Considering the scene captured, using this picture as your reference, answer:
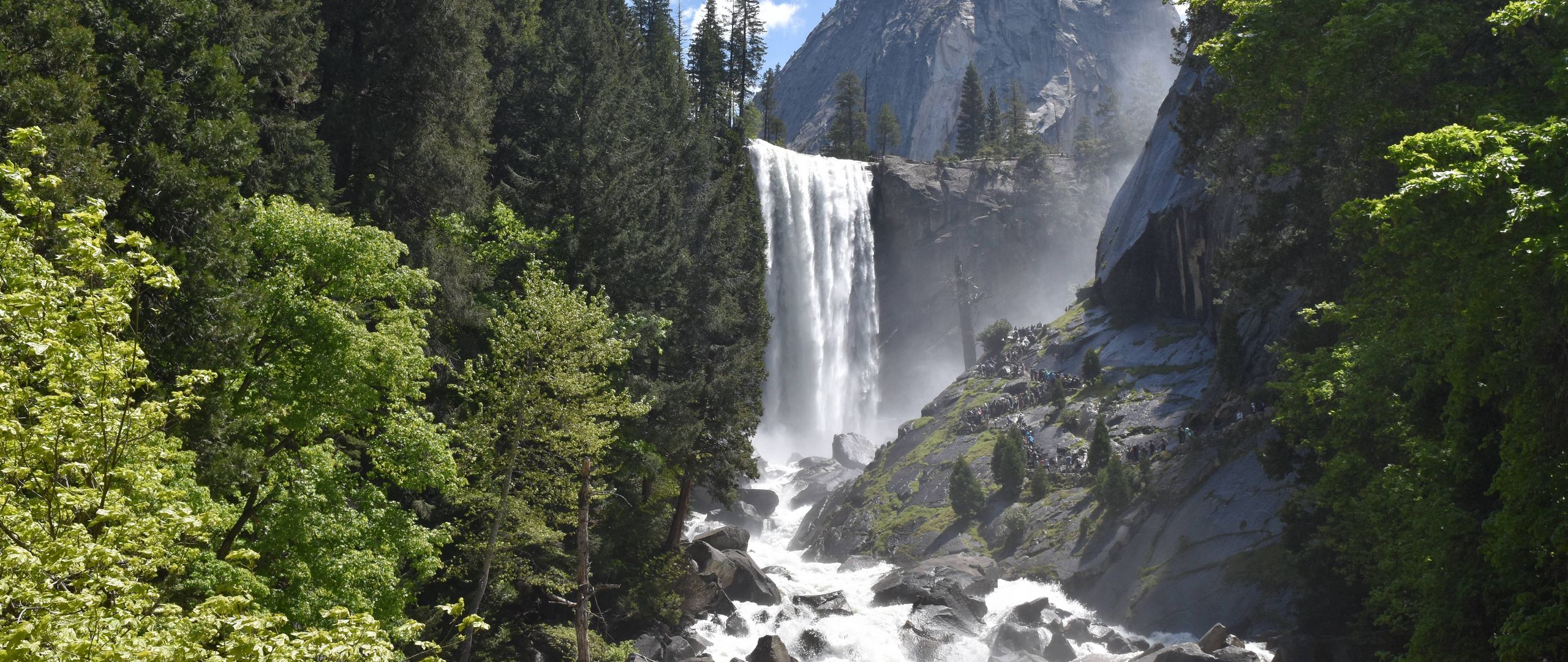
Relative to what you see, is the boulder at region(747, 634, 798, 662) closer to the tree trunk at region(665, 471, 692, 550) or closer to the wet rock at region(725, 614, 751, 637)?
the wet rock at region(725, 614, 751, 637)

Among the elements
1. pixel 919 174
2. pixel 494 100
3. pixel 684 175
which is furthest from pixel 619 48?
pixel 919 174

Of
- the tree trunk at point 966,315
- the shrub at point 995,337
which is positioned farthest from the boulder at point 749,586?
the tree trunk at point 966,315

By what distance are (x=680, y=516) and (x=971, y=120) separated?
251ft

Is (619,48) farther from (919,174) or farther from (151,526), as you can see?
(919,174)

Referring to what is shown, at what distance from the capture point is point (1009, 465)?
45.8 metres

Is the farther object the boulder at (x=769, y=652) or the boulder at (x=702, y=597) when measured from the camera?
the boulder at (x=702, y=597)

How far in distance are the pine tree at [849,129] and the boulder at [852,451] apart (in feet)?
97.8

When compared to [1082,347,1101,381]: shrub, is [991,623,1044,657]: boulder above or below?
below

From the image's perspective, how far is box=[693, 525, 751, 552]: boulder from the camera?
1575 inches

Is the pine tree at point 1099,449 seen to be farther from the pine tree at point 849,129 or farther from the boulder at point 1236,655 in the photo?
the pine tree at point 849,129

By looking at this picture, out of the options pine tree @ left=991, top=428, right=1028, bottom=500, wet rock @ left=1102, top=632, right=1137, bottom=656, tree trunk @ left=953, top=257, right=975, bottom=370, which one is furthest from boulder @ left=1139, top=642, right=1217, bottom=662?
tree trunk @ left=953, top=257, right=975, bottom=370

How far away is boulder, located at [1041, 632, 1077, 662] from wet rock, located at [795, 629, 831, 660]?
716 cm

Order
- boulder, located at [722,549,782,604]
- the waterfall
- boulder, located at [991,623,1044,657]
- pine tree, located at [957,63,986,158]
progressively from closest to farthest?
boulder, located at [991,623,1044,657] → boulder, located at [722,549,782,604] → the waterfall → pine tree, located at [957,63,986,158]

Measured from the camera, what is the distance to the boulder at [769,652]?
2897 centimetres
